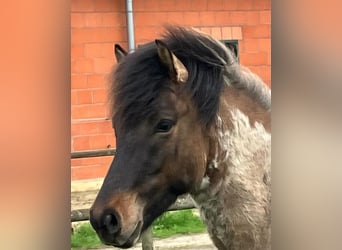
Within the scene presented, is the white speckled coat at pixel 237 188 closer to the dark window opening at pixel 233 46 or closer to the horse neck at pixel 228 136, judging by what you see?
the horse neck at pixel 228 136

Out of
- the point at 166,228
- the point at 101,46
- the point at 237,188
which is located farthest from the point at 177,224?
the point at 101,46

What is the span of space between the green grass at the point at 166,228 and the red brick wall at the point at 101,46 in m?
0.12

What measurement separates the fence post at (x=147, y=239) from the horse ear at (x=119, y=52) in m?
0.35

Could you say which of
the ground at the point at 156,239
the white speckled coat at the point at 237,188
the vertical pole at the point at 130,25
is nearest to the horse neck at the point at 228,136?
the white speckled coat at the point at 237,188

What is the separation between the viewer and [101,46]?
1.12 m

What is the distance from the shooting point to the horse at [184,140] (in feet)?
3.36

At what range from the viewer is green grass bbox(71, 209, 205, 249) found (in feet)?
3.57

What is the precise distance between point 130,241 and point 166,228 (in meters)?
0.10

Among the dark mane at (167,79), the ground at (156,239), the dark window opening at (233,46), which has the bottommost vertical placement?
the ground at (156,239)

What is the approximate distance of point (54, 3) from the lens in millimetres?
1150

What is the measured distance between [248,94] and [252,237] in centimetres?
30

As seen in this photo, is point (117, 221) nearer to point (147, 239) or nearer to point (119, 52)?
point (147, 239)

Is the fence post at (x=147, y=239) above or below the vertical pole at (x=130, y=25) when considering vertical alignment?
below

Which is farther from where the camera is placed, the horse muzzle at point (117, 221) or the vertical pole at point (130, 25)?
the vertical pole at point (130, 25)
